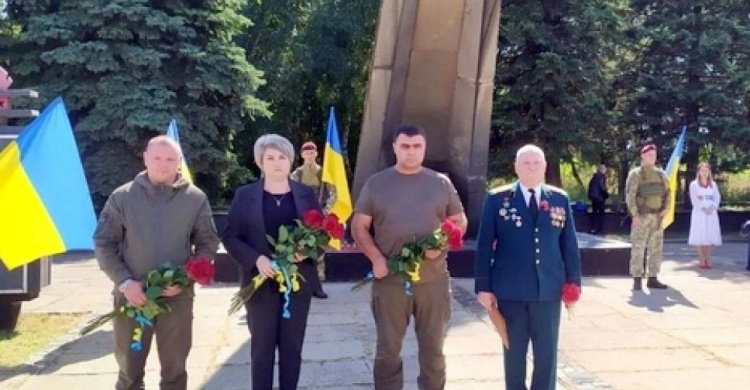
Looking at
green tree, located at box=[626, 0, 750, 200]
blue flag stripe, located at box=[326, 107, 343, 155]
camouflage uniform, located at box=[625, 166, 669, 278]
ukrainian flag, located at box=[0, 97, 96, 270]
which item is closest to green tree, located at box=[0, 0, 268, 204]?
blue flag stripe, located at box=[326, 107, 343, 155]

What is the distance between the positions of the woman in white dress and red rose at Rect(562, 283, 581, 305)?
7636 mm

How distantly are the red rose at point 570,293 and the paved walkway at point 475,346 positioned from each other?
123cm

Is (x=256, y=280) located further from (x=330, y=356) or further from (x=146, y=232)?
(x=330, y=356)

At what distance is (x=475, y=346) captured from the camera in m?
6.07

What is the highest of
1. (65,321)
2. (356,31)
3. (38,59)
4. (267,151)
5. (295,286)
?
(356,31)

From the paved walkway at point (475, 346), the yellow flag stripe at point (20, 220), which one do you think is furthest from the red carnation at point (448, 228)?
the yellow flag stripe at point (20, 220)

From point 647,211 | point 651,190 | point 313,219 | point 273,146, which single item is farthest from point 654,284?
point 273,146

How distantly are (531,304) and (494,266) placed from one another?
11.2 inches

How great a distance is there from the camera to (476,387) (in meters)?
5.02

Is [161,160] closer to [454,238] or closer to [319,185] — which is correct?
[454,238]

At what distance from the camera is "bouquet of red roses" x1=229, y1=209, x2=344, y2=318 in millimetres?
3969

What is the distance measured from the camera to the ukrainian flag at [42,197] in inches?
199

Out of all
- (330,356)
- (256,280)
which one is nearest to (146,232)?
(256,280)

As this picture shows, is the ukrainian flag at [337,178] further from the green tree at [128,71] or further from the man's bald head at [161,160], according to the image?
the green tree at [128,71]
